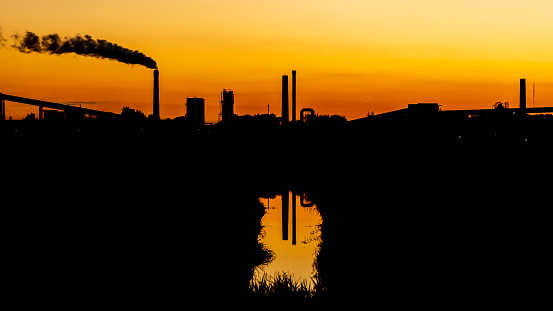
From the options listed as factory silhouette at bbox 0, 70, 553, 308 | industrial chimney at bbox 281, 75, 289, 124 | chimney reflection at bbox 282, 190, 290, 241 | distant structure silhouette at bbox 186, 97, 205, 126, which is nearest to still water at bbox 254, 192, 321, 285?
chimney reflection at bbox 282, 190, 290, 241

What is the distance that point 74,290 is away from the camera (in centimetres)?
1033

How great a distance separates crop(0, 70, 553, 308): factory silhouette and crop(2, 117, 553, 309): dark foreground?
57 mm

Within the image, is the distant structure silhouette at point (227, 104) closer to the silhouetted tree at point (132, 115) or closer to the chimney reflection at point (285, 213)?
the silhouetted tree at point (132, 115)

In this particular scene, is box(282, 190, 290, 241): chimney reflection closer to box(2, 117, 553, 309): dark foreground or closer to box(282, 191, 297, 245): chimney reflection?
box(282, 191, 297, 245): chimney reflection

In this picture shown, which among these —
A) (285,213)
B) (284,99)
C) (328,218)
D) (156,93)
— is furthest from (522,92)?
(328,218)

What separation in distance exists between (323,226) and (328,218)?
708mm

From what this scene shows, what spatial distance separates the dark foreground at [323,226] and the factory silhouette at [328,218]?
57 mm

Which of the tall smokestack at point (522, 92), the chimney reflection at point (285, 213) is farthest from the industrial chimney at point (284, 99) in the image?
the chimney reflection at point (285, 213)

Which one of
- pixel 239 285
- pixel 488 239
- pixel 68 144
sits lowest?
pixel 239 285

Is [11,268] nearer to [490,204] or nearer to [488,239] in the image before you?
[488,239]

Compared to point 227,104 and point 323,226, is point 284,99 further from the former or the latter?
Result: point 323,226

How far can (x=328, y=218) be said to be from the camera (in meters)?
24.2

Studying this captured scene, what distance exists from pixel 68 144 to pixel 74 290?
24585mm

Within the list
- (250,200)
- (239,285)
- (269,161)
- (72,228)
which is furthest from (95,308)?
(269,161)
